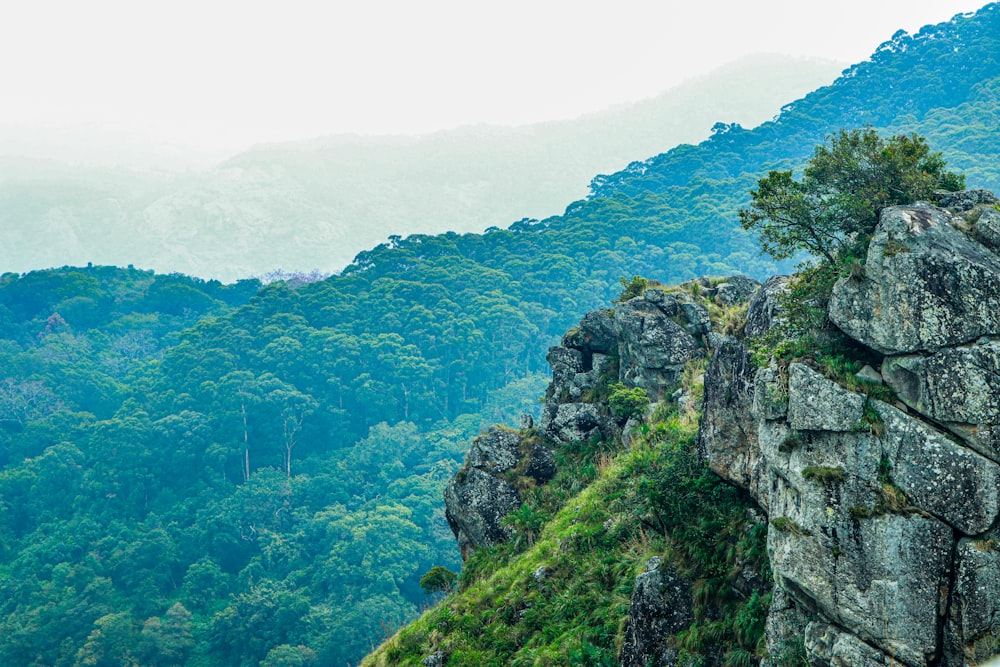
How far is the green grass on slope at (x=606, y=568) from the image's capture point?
41.7 ft

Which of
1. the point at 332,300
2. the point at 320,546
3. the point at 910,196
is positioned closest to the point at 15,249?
the point at 332,300

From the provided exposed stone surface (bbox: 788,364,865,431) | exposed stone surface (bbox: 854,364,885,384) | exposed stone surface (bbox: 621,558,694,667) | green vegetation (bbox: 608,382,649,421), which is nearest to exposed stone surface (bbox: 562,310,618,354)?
green vegetation (bbox: 608,382,649,421)

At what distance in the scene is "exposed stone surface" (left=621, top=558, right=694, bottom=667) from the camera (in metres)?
12.9

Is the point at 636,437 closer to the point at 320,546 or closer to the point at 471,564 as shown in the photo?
the point at 471,564

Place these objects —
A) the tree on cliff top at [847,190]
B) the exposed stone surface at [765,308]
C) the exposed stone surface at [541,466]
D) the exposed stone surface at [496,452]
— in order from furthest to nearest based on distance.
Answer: the exposed stone surface at [496,452]
the exposed stone surface at [541,466]
the exposed stone surface at [765,308]
the tree on cliff top at [847,190]

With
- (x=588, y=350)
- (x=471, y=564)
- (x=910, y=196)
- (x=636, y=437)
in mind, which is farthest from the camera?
(x=588, y=350)

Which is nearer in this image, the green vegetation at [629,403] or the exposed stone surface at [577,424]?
the green vegetation at [629,403]

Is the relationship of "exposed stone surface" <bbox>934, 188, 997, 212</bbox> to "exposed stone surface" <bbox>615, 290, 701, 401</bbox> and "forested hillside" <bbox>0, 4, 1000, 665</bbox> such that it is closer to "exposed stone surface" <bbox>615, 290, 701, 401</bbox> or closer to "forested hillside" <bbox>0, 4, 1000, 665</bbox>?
"exposed stone surface" <bbox>615, 290, 701, 401</bbox>

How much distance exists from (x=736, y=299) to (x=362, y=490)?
2079 inches

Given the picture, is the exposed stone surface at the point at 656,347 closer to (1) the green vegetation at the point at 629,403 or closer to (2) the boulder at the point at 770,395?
(1) the green vegetation at the point at 629,403

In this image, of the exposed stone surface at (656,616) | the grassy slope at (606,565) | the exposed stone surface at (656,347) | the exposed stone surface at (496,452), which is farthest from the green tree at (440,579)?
the exposed stone surface at (656,616)

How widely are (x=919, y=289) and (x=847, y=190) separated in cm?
347

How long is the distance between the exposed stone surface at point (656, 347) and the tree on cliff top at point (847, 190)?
7355mm

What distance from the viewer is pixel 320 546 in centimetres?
6128
